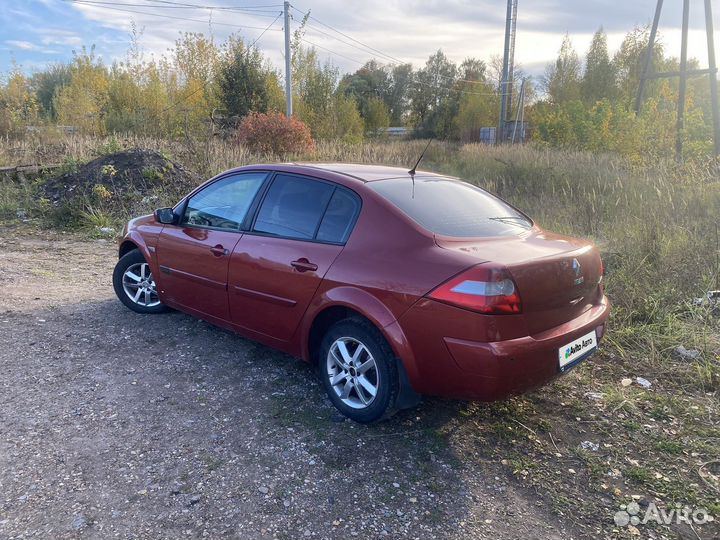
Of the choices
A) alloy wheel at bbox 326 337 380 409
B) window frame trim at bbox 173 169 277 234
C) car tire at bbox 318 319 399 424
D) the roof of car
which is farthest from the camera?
window frame trim at bbox 173 169 277 234

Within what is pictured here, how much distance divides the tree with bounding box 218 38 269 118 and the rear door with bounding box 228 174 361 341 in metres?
21.6

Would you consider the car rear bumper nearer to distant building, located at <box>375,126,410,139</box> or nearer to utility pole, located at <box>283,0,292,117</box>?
utility pole, located at <box>283,0,292,117</box>

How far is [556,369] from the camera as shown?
118 inches

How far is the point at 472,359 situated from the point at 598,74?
34.3 meters

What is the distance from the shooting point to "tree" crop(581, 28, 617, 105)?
30.8m

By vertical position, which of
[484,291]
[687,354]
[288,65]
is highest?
[288,65]

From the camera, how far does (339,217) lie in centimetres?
343

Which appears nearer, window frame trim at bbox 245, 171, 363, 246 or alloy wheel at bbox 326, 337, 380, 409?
alloy wheel at bbox 326, 337, 380, 409

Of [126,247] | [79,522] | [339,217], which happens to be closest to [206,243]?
[339,217]

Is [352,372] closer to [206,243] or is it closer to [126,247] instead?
[206,243]

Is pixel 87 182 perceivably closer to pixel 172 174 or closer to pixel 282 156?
pixel 172 174

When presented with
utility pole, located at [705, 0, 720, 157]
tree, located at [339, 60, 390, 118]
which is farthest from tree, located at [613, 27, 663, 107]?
tree, located at [339, 60, 390, 118]

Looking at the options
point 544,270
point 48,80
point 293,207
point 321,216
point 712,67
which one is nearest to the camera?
point 544,270

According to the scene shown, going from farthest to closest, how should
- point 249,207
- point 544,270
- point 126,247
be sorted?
1. point 126,247
2. point 249,207
3. point 544,270
